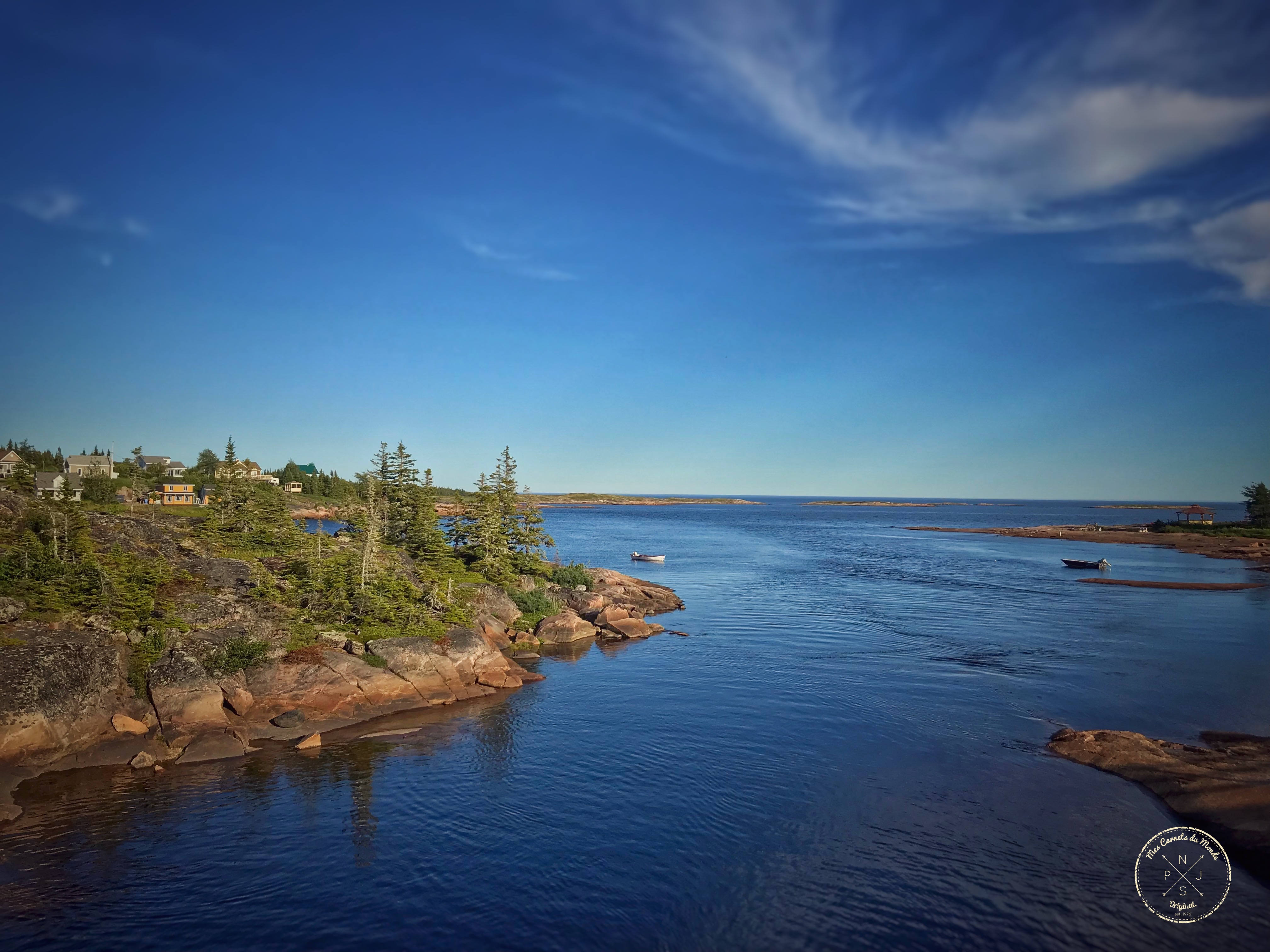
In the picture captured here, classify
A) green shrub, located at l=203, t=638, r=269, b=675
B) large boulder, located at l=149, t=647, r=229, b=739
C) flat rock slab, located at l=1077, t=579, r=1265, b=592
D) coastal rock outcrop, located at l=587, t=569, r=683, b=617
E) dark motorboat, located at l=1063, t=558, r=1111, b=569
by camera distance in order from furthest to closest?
1. dark motorboat, located at l=1063, t=558, r=1111, b=569
2. flat rock slab, located at l=1077, t=579, r=1265, b=592
3. coastal rock outcrop, located at l=587, t=569, r=683, b=617
4. green shrub, located at l=203, t=638, r=269, b=675
5. large boulder, located at l=149, t=647, r=229, b=739

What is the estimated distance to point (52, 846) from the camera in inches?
744

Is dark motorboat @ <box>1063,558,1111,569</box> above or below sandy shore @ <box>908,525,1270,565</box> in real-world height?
below

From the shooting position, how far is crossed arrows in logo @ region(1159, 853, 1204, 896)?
17.6 metres

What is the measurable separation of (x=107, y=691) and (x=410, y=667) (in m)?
12.0

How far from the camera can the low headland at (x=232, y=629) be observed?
25016 millimetres

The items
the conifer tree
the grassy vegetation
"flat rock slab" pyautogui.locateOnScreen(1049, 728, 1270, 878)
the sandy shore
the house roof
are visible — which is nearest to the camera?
"flat rock slab" pyautogui.locateOnScreen(1049, 728, 1270, 878)

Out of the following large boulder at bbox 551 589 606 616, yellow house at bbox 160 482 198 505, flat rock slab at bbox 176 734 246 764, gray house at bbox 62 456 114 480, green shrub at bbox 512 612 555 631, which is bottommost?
flat rock slab at bbox 176 734 246 764

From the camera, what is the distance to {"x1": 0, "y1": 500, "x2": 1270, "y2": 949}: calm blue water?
635 inches

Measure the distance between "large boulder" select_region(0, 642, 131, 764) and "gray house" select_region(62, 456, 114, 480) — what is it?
55030mm

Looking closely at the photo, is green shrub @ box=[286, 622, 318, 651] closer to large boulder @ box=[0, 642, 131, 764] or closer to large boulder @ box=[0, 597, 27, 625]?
large boulder @ box=[0, 642, 131, 764]

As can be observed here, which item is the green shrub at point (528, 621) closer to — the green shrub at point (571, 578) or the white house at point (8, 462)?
the green shrub at point (571, 578)

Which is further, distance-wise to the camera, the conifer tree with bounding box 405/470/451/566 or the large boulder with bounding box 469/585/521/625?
the conifer tree with bounding box 405/470/451/566

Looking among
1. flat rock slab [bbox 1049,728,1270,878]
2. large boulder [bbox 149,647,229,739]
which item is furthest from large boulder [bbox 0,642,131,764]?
flat rock slab [bbox 1049,728,1270,878]

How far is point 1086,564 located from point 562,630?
8135cm
